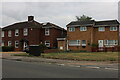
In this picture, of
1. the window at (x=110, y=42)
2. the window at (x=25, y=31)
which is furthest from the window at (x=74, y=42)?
the window at (x=25, y=31)

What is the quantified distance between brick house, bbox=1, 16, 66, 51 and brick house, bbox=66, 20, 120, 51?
3668 mm

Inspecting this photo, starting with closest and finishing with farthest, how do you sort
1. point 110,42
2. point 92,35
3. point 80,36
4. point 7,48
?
point 110,42 → point 92,35 → point 80,36 → point 7,48

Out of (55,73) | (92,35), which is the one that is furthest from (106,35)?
(55,73)

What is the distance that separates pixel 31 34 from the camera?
37.0m

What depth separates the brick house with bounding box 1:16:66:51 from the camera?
36.2m

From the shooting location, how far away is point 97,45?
1254 inches

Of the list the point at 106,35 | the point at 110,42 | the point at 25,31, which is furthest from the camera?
the point at 25,31

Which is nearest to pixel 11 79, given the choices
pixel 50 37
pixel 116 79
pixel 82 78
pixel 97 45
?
pixel 82 78

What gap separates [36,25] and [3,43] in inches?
403

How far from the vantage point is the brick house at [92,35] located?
32250mm

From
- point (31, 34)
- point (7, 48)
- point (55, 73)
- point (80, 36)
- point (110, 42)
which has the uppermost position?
point (31, 34)

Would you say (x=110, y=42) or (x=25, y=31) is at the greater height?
(x=25, y=31)

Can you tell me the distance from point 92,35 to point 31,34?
536 inches

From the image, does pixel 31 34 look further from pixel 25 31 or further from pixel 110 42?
pixel 110 42
